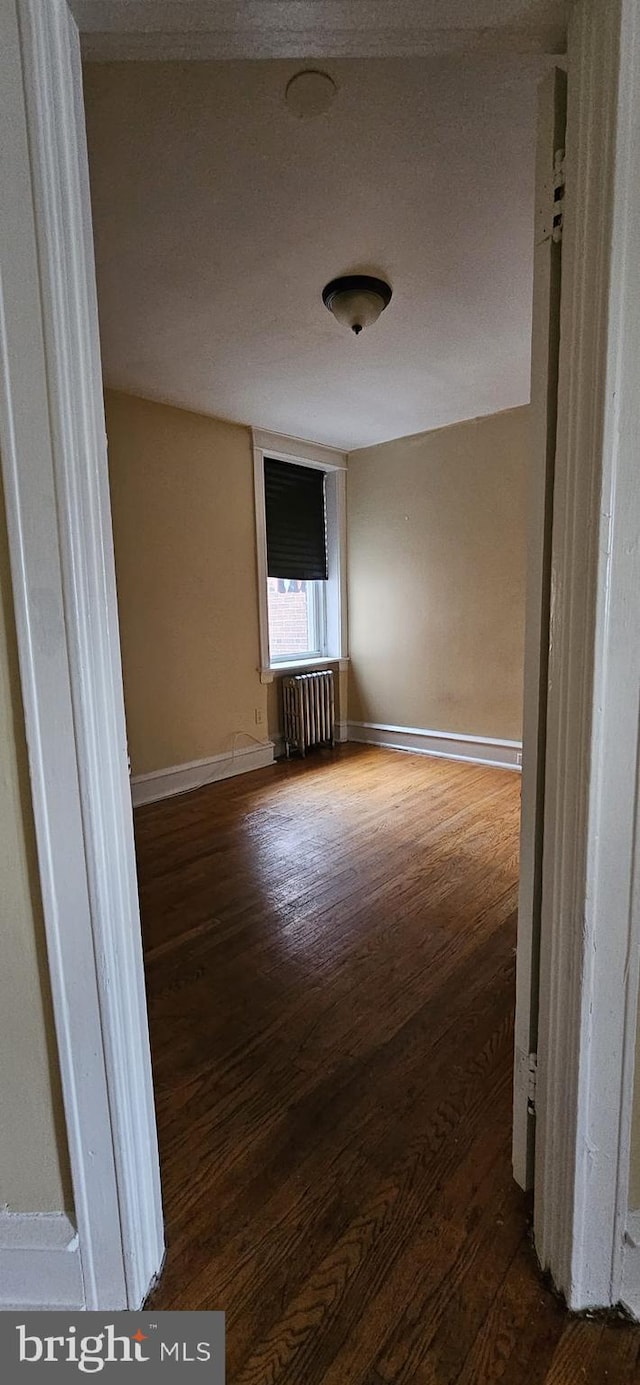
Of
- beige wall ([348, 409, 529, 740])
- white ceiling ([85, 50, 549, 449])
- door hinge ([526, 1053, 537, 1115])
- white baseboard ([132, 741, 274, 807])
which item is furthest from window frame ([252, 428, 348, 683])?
door hinge ([526, 1053, 537, 1115])

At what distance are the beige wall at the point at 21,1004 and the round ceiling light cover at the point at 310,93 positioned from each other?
1309 mm

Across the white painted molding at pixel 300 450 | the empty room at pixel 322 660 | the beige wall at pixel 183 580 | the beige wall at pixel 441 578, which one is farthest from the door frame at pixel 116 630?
the white painted molding at pixel 300 450

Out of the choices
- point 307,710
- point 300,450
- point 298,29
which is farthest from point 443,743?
point 298,29

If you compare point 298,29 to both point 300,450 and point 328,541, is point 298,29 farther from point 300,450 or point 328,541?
point 328,541

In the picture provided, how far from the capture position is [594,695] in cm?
90

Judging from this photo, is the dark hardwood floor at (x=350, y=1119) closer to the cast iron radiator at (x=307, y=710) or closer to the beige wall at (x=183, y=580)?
the beige wall at (x=183, y=580)

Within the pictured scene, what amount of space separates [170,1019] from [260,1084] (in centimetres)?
39

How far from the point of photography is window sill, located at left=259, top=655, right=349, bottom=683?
15.0 ft

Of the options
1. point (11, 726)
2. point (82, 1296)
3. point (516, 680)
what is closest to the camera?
point (11, 726)

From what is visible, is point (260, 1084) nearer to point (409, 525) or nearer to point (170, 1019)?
point (170, 1019)

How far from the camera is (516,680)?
4.27 metres

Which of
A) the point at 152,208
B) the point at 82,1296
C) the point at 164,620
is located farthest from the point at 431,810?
the point at 152,208

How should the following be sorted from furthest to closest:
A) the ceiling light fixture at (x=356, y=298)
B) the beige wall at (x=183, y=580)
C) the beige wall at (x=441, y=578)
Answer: the beige wall at (x=441, y=578) < the beige wall at (x=183, y=580) < the ceiling light fixture at (x=356, y=298)

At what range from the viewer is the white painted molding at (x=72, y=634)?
2.71 feet
